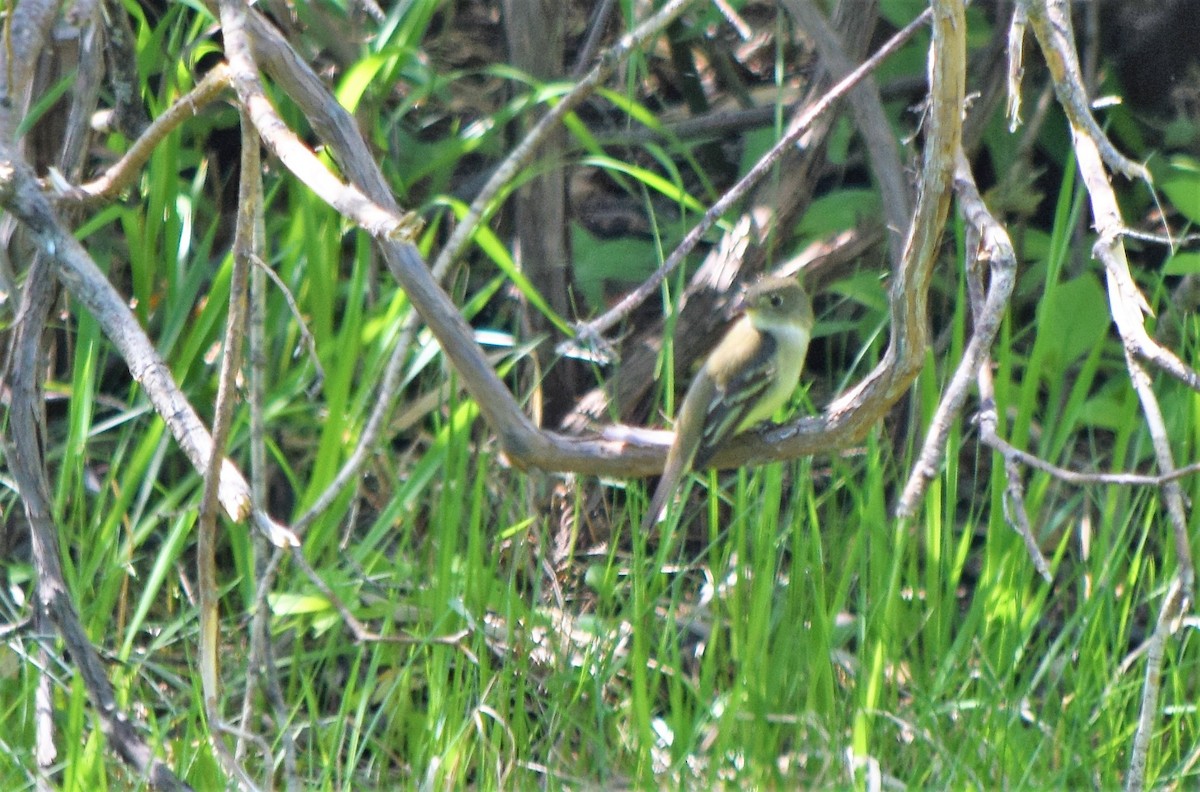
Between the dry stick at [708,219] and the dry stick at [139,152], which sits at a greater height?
the dry stick at [139,152]

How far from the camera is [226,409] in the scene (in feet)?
8.04

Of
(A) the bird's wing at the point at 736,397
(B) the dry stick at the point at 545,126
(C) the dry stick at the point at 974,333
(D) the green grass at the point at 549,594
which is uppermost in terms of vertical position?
(B) the dry stick at the point at 545,126

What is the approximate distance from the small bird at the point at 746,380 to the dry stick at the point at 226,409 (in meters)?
0.96

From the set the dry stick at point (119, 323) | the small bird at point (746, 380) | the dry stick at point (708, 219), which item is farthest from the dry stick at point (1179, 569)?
the dry stick at point (119, 323)

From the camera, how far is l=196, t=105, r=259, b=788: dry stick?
2.42 m

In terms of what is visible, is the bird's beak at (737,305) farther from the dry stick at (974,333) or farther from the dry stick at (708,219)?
the dry stick at (974,333)

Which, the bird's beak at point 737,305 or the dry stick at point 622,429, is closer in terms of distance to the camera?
the dry stick at point 622,429

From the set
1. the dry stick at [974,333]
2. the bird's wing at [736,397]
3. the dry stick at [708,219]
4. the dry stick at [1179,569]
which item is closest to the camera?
the dry stick at [974,333]

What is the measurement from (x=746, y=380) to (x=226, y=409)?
1.54 metres

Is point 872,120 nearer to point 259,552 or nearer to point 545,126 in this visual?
point 545,126

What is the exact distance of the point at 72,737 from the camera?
10.1ft

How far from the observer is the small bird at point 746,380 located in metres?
3.38

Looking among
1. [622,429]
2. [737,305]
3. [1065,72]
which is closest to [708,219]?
[622,429]

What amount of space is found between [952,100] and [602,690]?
188 cm
